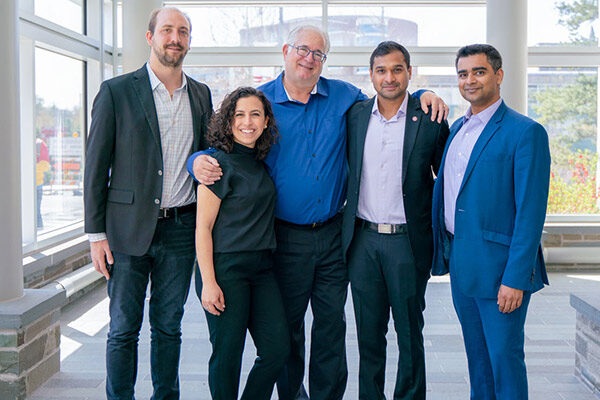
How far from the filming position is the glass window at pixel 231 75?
717cm

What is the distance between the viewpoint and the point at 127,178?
8.77ft

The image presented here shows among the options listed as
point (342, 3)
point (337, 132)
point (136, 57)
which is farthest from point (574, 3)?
point (337, 132)

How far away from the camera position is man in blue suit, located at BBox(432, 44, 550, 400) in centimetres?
233

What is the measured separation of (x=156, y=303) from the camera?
2783 millimetres

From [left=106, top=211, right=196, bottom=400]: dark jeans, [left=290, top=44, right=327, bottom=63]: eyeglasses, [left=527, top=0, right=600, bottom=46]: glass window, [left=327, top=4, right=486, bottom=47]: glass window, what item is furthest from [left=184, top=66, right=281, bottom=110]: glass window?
[left=106, top=211, right=196, bottom=400]: dark jeans

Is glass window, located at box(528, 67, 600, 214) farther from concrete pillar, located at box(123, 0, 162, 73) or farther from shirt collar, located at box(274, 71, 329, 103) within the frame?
shirt collar, located at box(274, 71, 329, 103)

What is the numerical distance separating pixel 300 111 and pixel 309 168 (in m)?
0.29

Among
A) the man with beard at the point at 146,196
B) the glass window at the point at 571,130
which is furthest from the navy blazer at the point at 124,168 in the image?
A: the glass window at the point at 571,130

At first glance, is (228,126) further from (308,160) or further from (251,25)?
(251,25)

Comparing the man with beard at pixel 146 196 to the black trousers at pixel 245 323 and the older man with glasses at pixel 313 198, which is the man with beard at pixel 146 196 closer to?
the black trousers at pixel 245 323

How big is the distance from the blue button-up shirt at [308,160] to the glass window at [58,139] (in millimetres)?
3358

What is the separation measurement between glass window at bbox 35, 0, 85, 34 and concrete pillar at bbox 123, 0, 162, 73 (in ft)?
1.79

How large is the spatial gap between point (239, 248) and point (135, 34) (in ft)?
13.6

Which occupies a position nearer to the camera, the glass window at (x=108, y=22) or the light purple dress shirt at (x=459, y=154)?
the light purple dress shirt at (x=459, y=154)
